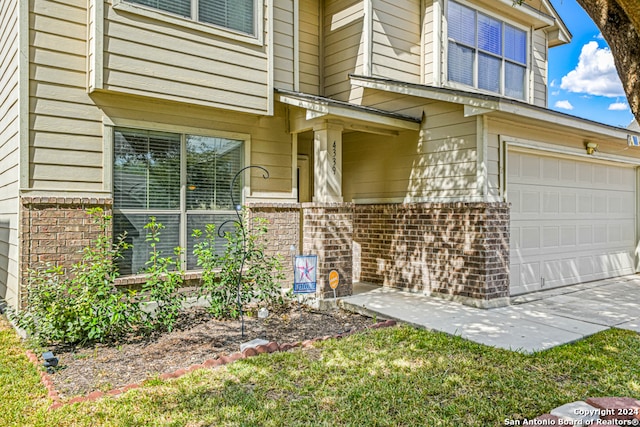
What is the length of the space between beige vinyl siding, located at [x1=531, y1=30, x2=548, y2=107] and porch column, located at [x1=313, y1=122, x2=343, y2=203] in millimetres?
6048

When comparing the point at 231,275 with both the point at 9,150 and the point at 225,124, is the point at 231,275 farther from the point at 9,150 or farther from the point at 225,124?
the point at 9,150

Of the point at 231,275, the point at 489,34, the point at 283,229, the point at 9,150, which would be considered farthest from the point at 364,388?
the point at 489,34

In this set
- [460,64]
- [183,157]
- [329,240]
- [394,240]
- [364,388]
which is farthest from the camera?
[460,64]

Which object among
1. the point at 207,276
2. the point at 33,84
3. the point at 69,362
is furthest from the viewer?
the point at 207,276

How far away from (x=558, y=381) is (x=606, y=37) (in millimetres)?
2873

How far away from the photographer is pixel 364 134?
336 inches

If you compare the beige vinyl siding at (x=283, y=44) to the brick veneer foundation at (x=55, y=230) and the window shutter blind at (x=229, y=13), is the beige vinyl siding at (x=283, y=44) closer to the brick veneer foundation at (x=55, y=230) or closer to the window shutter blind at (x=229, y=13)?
the window shutter blind at (x=229, y=13)

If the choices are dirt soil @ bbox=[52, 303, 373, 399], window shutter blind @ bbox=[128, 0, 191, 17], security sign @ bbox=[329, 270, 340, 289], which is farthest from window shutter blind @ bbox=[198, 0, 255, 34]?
dirt soil @ bbox=[52, 303, 373, 399]

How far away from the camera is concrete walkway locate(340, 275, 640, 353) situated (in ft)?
17.3

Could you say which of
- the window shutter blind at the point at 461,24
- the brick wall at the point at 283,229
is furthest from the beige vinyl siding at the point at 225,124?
the window shutter blind at the point at 461,24

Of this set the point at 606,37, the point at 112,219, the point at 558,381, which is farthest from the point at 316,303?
the point at 606,37

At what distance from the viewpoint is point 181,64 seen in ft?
20.6

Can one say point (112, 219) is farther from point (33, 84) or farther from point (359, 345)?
point (359, 345)

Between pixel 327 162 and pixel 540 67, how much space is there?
697 cm
